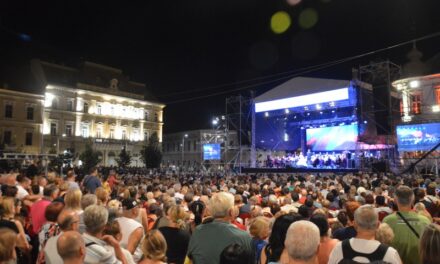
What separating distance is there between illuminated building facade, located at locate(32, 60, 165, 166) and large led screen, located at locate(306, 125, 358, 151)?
105ft

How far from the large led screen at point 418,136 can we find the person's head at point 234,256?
2145 cm

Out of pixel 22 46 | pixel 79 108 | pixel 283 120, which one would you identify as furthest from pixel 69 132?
pixel 283 120

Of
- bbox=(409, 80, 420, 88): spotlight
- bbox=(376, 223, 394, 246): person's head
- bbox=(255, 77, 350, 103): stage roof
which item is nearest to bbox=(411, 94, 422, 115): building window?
bbox=(409, 80, 420, 88): spotlight

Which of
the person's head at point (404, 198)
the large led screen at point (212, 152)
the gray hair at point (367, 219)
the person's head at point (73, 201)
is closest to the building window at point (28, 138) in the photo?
the large led screen at point (212, 152)

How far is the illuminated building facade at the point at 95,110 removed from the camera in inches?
2018

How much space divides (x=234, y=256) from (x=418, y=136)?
71.5 ft

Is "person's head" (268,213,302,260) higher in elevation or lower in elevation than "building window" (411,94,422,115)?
lower

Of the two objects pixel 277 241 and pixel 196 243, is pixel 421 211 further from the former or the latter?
pixel 196 243

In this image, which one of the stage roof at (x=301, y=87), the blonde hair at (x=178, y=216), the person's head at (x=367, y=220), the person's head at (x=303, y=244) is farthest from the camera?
the stage roof at (x=301, y=87)

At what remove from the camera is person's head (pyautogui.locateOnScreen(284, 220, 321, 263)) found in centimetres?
253

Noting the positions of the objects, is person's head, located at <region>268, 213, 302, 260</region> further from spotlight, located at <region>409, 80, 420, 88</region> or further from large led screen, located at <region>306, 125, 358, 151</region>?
spotlight, located at <region>409, 80, 420, 88</region>

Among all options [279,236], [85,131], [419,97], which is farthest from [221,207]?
[85,131]

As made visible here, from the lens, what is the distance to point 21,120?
46438 mm

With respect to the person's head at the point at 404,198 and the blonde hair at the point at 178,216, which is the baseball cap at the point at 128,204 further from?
the person's head at the point at 404,198
